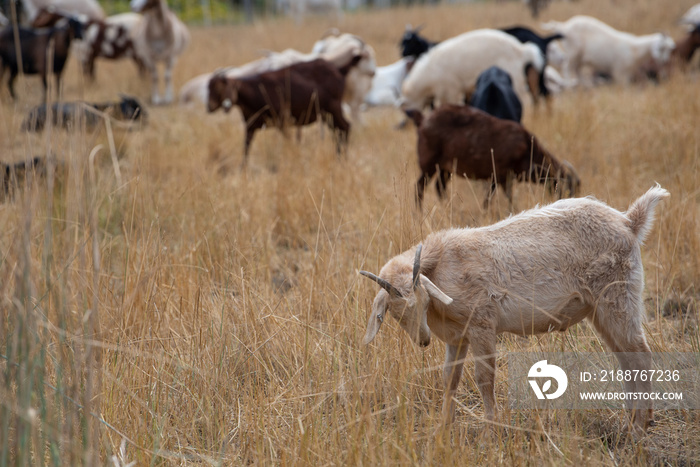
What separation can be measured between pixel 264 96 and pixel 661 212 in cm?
401

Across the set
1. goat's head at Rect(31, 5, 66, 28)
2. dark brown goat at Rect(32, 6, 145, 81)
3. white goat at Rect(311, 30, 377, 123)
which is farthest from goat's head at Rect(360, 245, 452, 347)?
goat's head at Rect(31, 5, 66, 28)

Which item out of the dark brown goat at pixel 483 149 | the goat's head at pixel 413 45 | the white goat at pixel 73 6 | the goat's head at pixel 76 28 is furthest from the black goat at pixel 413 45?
the white goat at pixel 73 6

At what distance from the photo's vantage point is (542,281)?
2508 millimetres

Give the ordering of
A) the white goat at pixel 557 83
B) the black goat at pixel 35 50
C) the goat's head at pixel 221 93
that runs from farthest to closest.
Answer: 1. the white goat at pixel 557 83
2. the black goat at pixel 35 50
3. the goat's head at pixel 221 93

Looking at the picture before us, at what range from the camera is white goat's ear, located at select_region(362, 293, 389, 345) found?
89.9 inches

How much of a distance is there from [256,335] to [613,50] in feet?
33.7

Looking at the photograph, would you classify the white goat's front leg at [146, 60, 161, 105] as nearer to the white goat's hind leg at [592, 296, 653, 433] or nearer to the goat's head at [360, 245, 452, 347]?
the goat's head at [360, 245, 452, 347]

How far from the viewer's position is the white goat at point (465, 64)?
7.43 m

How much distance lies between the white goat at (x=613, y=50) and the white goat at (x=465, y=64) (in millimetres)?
4258

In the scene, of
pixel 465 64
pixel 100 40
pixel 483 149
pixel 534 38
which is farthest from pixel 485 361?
pixel 100 40

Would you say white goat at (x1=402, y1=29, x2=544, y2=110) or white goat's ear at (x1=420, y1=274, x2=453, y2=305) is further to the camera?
white goat at (x1=402, y1=29, x2=544, y2=110)

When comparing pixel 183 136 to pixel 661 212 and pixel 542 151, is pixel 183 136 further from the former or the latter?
pixel 661 212

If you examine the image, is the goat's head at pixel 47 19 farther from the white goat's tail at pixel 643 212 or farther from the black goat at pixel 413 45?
the white goat's tail at pixel 643 212

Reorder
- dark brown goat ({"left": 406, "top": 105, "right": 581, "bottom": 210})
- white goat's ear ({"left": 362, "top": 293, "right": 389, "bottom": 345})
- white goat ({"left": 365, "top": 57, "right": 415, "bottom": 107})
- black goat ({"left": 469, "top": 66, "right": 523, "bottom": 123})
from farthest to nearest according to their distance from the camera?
1. white goat ({"left": 365, "top": 57, "right": 415, "bottom": 107})
2. black goat ({"left": 469, "top": 66, "right": 523, "bottom": 123})
3. dark brown goat ({"left": 406, "top": 105, "right": 581, "bottom": 210})
4. white goat's ear ({"left": 362, "top": 293, "right": 389, "bottom": 345})
